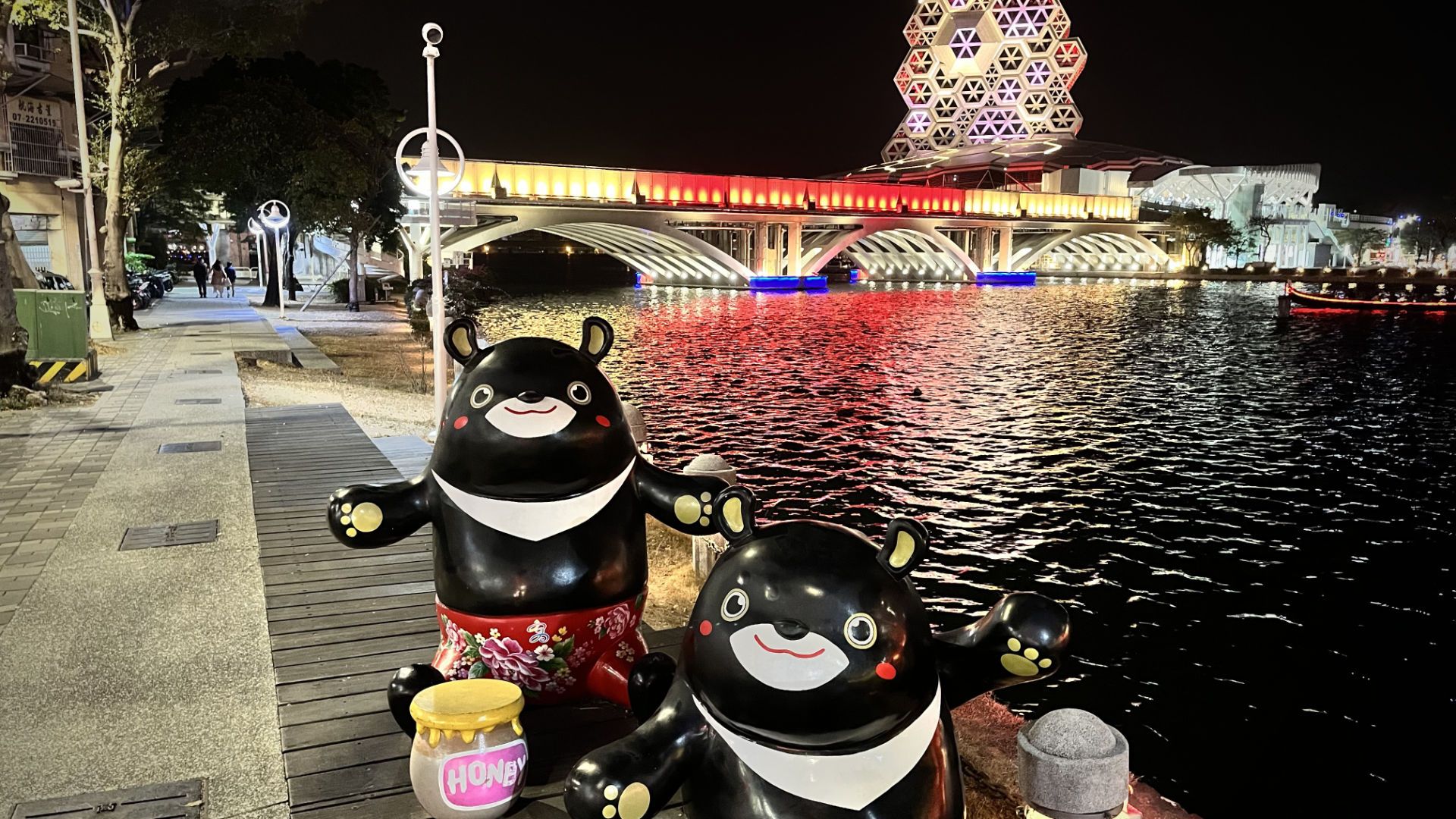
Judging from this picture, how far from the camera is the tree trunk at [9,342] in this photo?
521 inches

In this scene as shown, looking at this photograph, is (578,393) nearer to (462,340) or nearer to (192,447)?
(462,340)

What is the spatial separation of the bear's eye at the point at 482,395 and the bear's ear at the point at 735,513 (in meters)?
1.24

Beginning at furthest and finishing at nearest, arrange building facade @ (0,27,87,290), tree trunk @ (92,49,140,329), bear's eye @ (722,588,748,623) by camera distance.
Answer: building facade @ (0,27,87,290)
tree trunk @ (92,49,140,329)
bear's eye @ (722,588,748,623)

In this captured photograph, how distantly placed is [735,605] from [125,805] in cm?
242

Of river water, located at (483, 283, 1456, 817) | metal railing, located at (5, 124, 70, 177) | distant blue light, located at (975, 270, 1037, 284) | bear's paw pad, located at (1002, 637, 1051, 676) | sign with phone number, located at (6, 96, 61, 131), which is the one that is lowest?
river water, located at (483, 283, 1456, 817)

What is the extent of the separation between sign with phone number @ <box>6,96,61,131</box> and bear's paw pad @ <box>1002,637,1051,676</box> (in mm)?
35900

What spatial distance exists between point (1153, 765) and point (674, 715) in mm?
5029

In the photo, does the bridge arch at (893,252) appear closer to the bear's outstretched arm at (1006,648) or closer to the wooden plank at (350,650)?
the wooden plank at (350,650)

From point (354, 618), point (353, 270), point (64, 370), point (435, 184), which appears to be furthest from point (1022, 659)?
point (353, 270)

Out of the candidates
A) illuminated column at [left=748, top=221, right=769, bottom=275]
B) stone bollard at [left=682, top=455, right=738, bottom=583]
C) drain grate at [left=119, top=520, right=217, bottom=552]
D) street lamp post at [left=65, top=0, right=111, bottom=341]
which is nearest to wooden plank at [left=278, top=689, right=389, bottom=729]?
drain grate at [left=119, top=520, right=217, bottom=552]

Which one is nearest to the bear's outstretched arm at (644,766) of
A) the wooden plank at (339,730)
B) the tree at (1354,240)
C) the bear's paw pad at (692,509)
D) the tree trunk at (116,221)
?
the bear's paw pad at (692,509)

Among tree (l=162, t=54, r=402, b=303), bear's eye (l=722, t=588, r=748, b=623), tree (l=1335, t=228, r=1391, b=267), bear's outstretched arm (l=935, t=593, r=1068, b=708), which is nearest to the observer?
bear's eye (l=722, t=588, r=748, b=623)

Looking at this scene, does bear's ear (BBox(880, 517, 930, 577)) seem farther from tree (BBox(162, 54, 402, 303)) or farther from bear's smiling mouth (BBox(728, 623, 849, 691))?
tree (BBox(162, 54, 402, 303))

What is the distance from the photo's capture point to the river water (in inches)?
294
